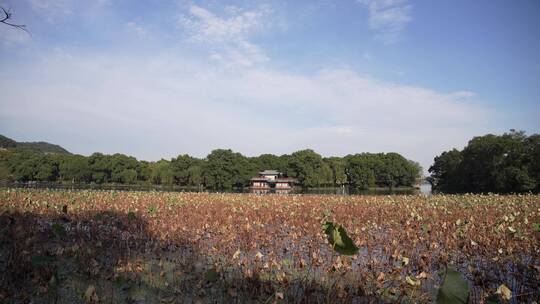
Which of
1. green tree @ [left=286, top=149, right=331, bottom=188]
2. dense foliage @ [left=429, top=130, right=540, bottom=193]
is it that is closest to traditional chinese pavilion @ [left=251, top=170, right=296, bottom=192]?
green tree @ [left=286, top=149, right=331, bottom=188]

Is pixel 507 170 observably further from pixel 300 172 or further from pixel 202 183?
pixel 202 183

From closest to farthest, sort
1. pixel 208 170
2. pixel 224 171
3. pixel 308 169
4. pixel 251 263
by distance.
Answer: pixel 251 263, pixel 224 171, pixel 208 170, pixel 308 169

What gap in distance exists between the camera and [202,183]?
9131 centimetres

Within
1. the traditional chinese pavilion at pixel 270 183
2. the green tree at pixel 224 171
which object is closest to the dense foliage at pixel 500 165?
the traditional chinese pavilion at pixel 270 183

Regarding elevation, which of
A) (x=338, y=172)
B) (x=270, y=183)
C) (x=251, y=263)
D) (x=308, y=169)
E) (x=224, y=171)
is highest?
(x=308, y=169)

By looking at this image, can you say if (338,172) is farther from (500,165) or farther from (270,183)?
(500,165)

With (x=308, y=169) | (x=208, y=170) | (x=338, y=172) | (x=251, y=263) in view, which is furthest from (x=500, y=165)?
(x=208, y=170)

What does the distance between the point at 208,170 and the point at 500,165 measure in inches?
2574

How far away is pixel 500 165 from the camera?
177ft

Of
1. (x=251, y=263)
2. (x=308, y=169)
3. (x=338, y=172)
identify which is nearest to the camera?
(x=251, y=263)

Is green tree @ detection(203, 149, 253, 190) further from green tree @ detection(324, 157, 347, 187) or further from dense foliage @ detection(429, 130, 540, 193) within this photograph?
dense foliage @ detection(429, 130, 540, 193)

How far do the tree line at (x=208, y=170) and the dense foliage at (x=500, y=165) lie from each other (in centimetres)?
4062

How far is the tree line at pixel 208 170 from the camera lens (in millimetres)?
89938

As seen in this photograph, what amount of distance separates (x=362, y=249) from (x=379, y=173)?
351 feet
